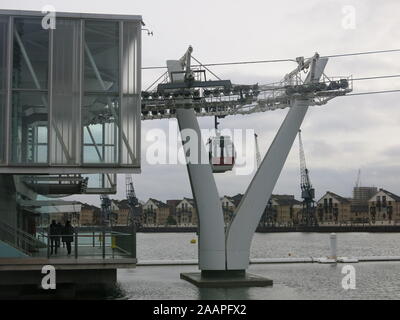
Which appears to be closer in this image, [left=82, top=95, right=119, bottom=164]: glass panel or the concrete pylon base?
[left=82, top=95, right=119, bottom=164]: glass panel

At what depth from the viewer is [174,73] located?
30688 millimetres

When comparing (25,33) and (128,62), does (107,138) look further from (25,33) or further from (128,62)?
(25,33)

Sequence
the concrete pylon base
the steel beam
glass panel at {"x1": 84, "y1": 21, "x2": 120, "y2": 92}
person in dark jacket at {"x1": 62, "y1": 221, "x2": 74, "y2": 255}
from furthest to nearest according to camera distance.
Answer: the steel beam < the concrete pylon base < glass panel at {"x1": 84, "y1": 21, "x2": 120, "y2": 92} < person in dark jacket at {"x1": 62, "y1": 221, "x2": 74, "y2": 255}

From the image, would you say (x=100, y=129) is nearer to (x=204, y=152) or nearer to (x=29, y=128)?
(x=29, y=128)

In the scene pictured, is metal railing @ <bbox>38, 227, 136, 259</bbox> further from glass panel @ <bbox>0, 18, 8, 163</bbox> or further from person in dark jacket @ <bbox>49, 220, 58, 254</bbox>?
glass panel @ <bbox>0, 18, 8, 163</bbox>

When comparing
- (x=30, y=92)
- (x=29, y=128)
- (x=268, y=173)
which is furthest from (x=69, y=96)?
(x=268, y=173)

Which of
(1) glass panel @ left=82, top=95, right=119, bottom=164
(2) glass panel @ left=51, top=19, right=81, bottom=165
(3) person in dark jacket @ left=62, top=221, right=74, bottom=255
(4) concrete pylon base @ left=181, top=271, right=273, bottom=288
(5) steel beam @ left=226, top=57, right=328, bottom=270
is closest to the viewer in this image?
(3) person in dark jacket @ left=62, top=221, right=74, bottom=255

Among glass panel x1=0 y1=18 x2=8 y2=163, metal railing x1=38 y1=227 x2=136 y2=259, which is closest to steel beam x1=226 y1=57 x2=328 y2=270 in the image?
metal railing x1=38 y1=227 x2=136 y2=259

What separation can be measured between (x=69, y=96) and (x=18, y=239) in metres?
5.41

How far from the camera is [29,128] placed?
24.3 m

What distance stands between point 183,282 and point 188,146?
638 cm

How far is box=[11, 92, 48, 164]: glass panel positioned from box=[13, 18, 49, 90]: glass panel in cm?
46

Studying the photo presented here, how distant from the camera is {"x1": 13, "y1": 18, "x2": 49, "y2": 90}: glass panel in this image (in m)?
24.4
